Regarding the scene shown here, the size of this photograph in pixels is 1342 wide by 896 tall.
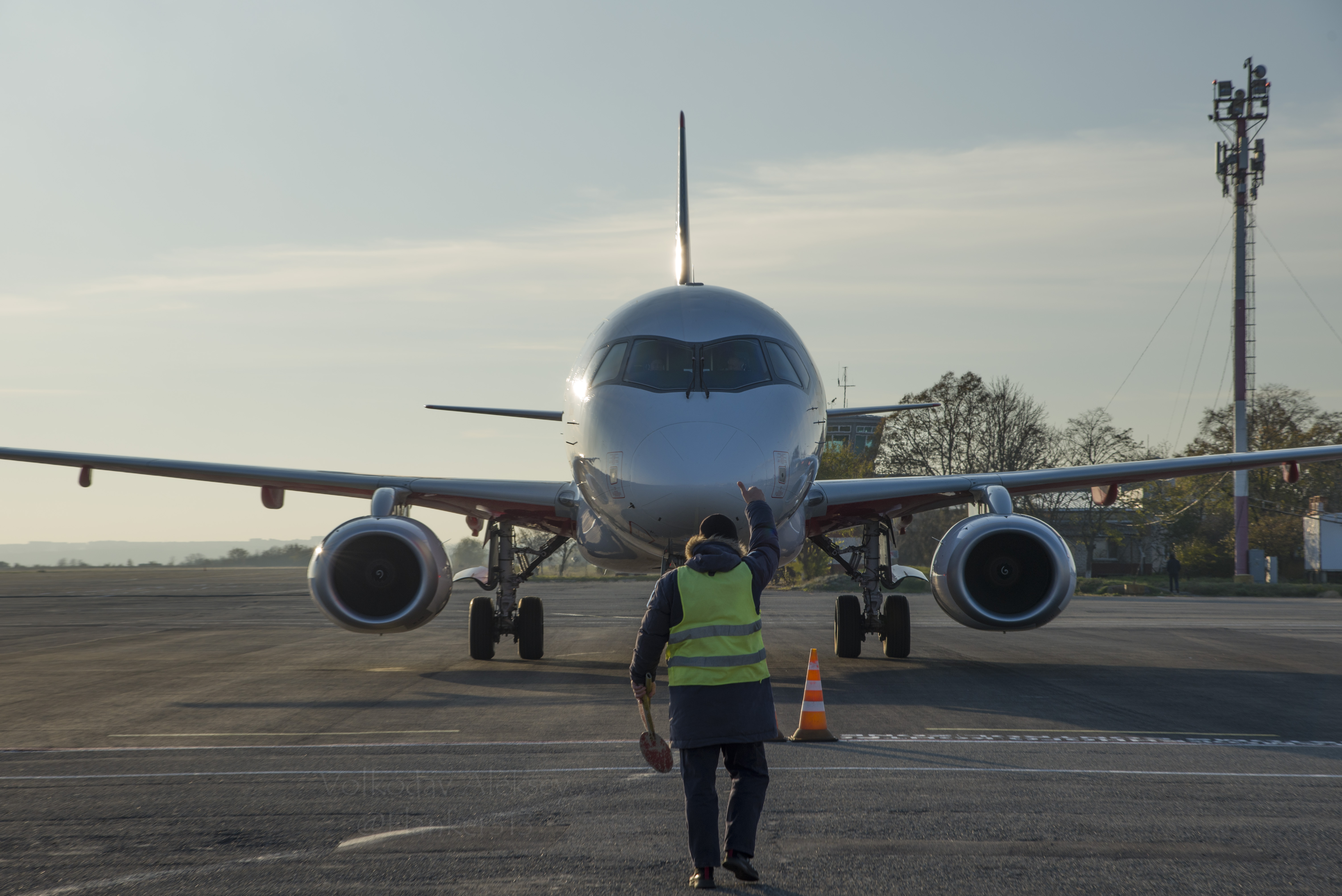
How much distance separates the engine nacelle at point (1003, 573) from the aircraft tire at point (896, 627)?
75.5 inches

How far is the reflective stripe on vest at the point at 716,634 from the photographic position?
529 cm

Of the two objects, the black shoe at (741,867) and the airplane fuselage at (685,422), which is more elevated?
the airplane fuselage at (685,422)

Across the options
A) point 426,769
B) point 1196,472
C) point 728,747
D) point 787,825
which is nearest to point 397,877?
point 728,747

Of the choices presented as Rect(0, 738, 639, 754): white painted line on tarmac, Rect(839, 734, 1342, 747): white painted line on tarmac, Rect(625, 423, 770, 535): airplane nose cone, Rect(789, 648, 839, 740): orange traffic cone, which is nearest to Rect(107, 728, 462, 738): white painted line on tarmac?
Rect(0, 738, 639, 754): white painted line on tarmac

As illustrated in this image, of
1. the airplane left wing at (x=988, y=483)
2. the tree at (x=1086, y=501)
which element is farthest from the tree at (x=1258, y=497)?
the airplane left wing at (x=988, y=483)

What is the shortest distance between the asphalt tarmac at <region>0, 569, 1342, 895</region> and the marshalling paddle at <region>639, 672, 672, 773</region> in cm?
39

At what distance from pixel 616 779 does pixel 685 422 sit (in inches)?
157

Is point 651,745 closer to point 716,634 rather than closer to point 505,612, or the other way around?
point 716,634

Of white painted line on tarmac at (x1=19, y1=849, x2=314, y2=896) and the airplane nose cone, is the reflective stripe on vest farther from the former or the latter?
the airplane nose cone

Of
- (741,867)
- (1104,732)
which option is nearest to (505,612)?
(1104,732)

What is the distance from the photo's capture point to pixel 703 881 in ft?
15.9

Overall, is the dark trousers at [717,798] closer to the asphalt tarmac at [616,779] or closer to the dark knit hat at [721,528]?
the asphalt tarmac at [616,779]

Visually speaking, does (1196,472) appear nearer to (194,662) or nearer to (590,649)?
(590,649)

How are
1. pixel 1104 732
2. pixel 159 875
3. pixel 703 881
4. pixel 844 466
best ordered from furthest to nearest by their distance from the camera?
pixel 844 466 < pixel 1104 732 < pixel 159 875 < pixel 703 881
